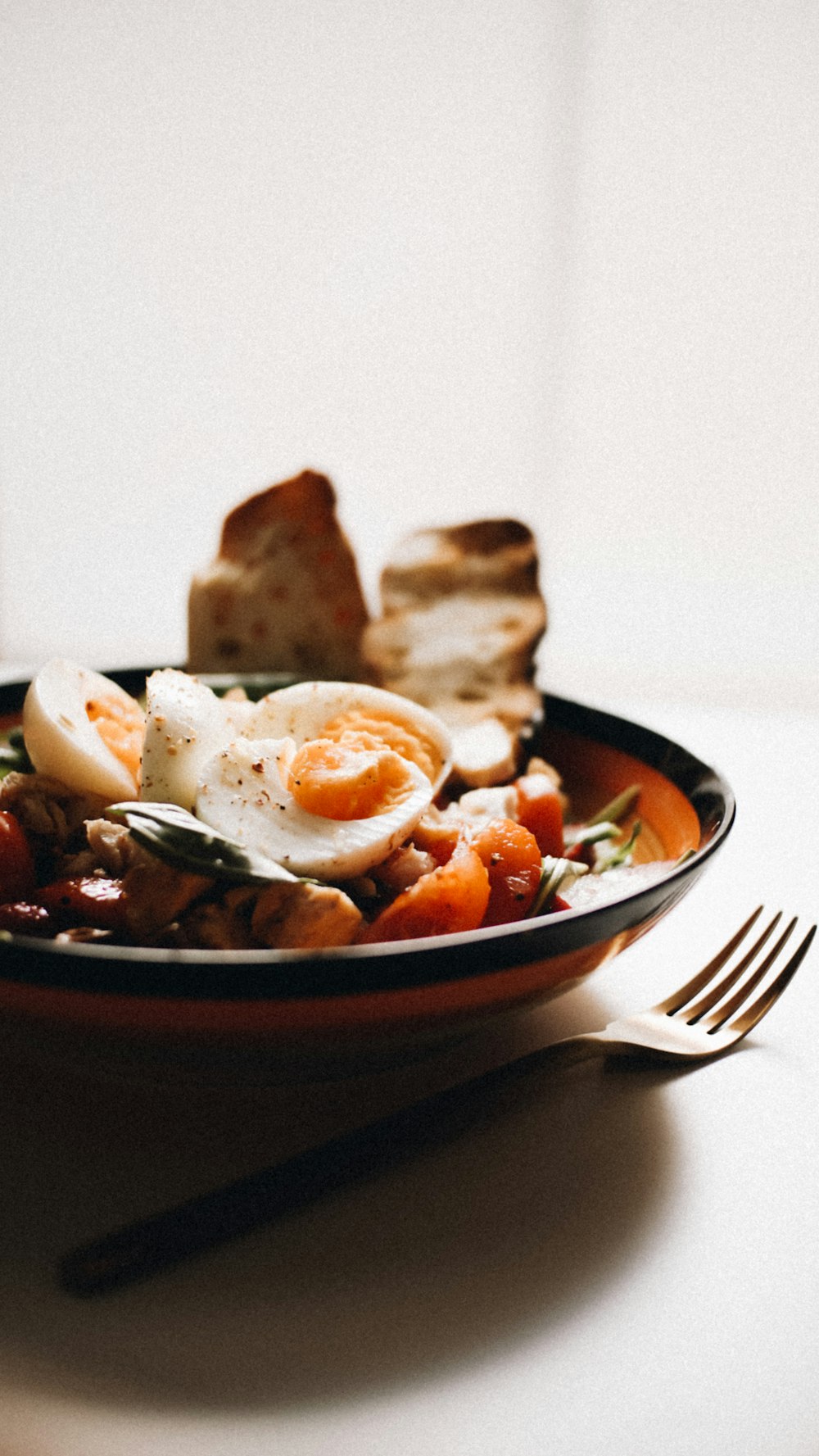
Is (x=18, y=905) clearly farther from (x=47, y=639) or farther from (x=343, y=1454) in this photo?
(x=47, y=639)

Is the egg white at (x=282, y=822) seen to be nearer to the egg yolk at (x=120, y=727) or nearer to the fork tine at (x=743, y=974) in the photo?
the egg yolk at (x=120, y=727)

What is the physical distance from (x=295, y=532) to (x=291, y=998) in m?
1.22

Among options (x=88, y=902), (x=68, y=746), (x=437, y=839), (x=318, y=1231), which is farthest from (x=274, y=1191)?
(x=68, y=746)

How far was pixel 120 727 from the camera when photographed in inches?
50.5

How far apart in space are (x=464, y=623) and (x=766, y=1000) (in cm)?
91

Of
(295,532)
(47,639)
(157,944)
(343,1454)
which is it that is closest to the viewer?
(343,1454)

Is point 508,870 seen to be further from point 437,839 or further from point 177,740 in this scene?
point 177,740

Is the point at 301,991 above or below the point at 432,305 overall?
below

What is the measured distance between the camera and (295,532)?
1837 millimetres

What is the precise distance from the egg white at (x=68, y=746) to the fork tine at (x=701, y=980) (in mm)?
633

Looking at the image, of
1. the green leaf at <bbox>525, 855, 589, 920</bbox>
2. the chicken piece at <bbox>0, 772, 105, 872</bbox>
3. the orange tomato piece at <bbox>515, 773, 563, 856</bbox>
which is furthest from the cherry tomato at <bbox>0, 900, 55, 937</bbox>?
the orange tomato piece at <bbox>515, 773, 563, 856</bbox>

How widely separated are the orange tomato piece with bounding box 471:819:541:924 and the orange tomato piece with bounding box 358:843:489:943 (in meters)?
0.09

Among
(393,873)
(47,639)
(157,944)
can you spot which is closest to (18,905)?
(157,944)

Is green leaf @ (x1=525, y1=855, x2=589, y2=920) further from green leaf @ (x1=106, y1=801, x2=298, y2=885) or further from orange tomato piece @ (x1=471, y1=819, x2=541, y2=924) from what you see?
green leaf @ (x1=106, y1=801, x2=298, y2=885)
